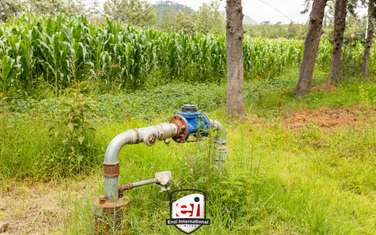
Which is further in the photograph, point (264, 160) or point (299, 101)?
point (299, 101)

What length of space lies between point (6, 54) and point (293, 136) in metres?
5.09

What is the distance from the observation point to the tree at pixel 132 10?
50219mm

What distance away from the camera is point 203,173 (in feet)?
8.45

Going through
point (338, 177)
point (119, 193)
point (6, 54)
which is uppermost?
point (6, 54)

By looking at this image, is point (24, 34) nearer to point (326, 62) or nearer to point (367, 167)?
point (367, 167)

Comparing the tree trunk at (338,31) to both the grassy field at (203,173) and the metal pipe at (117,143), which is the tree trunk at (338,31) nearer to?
the grassy field at (203,173)

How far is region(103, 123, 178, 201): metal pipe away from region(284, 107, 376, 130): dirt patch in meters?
3.57

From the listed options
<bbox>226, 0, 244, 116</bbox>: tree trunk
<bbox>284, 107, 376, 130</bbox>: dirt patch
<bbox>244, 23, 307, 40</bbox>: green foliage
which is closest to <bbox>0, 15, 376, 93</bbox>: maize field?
<bbox>226, 0, 244, 116</bbox>: tree trunk

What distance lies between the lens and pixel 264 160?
3.81m

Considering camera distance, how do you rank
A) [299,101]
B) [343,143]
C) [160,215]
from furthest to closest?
[299,101]
[343,143]
[160,215]

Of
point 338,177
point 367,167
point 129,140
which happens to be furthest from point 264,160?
point 129,140

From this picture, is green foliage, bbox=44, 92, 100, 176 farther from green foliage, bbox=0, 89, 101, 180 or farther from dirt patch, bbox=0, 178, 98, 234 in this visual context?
dirt patch, bbox=0, 178, 98, 234

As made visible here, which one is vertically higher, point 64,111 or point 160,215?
point 64,111

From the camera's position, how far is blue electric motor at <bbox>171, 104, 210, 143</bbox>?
252 cm
